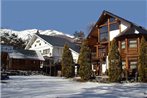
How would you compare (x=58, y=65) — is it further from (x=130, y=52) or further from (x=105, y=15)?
(x=130, y=52)

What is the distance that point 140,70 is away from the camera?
27938mm

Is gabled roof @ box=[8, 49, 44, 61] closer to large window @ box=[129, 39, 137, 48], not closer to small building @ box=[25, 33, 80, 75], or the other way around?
small building @ box=[25, 33, 80, 75]

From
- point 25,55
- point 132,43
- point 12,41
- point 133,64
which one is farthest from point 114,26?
point 12,41

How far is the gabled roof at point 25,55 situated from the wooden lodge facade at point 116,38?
12806 millimetres

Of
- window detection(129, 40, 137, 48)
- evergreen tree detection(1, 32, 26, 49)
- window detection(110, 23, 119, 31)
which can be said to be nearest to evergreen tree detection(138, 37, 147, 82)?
window detection(129, 40, 137, 48)

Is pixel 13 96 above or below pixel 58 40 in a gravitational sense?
below

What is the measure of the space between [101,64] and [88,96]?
22413 mm

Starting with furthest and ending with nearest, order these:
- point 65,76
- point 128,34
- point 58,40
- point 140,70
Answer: point 58,40, point 65,76, point 128,34, point 140,70

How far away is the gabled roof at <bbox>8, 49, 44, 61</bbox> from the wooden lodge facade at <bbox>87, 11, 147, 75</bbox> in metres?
12.8

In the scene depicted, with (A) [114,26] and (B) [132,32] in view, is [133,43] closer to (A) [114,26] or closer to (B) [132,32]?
(B) [132,32]

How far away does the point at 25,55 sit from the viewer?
49500 mm

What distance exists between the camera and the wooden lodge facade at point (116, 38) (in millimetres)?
31797

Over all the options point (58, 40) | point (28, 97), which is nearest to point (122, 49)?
point (28, 97)

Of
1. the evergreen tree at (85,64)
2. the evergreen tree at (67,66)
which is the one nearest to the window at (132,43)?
the evergreen tree at (85,64)
